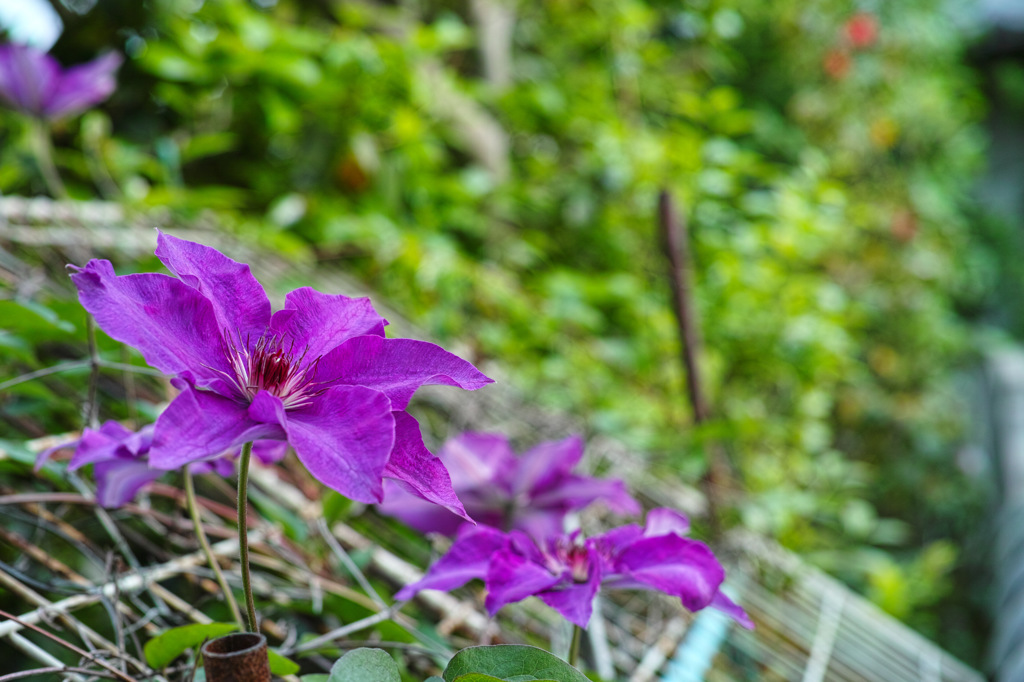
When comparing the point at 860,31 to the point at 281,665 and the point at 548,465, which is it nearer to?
the point at 548,465

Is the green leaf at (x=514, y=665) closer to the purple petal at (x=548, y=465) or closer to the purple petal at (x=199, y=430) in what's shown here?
the purple petal at (x=199, y=430)

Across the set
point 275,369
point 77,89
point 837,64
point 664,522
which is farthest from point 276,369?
point 837,64

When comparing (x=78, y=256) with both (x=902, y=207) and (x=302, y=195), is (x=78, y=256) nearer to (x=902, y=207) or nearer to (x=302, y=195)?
(x=302, y=195)

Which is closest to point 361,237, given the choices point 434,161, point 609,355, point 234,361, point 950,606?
point 434,161

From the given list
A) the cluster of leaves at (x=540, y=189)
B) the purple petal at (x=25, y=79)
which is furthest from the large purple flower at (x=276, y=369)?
the purple petal at (x=25, y=79)

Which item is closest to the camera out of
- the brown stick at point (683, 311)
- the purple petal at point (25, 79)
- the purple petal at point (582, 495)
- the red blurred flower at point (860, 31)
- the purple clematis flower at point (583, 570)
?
the purple clematis flower at point (583, 570)

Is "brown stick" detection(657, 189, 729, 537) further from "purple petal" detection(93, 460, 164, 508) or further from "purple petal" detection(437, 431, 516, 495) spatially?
"purple petal" detection(93, 460, 164, 508)
